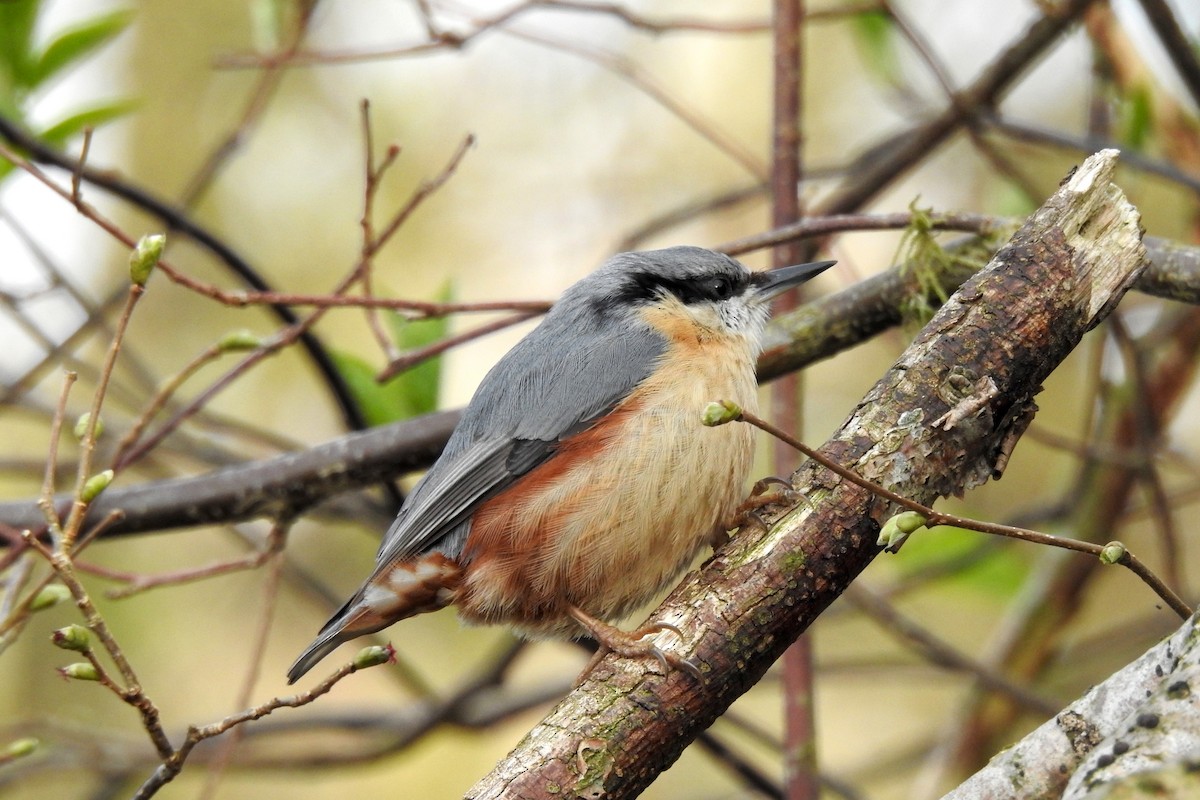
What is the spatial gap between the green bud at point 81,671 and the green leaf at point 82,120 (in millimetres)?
1945

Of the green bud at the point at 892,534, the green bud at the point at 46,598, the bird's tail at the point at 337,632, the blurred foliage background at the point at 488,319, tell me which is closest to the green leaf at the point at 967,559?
the blurred foliage background at the point at 488,319

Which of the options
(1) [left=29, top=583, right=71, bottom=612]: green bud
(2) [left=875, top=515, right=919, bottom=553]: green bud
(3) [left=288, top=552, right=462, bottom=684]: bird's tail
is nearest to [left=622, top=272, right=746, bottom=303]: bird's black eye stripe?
(3) [left=288, top=552, right=462, bottom=684]: bird's tail

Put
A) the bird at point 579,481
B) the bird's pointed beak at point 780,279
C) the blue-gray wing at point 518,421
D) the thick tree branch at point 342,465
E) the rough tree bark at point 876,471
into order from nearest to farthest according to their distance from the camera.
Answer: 1. the rough tree bark at point 876,471
2. the bird at point 579,481
3. the blue-gray wing at point 518,421
4. the thick tree branch at point 342,465
5. the bird's pointed beak at point 780,279

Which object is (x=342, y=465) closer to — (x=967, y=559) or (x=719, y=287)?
(x=719, y=287)

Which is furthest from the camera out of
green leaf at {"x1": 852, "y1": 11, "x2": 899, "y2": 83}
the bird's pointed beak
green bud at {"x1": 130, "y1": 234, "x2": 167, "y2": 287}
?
green leaf at {"x1": 852, "y1": 11, "x2": 899, "y2": 83}

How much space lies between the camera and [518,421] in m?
2.68

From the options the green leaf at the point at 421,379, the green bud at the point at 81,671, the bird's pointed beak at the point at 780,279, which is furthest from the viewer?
the green leaf at the point at 421,379

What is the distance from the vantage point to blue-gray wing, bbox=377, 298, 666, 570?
2.63m

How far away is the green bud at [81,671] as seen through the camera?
1.62m

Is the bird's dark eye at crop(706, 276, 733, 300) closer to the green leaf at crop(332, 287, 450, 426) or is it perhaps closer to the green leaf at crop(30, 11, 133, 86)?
the green leaf at crop(332, 287, 450, 426)

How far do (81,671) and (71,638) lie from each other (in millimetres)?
73

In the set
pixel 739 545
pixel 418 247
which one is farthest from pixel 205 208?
pixel 739 545

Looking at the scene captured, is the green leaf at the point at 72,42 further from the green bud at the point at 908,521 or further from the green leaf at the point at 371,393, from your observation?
the green bud at the point at 908,521

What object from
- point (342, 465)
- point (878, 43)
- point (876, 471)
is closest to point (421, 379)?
point (342, 465)
